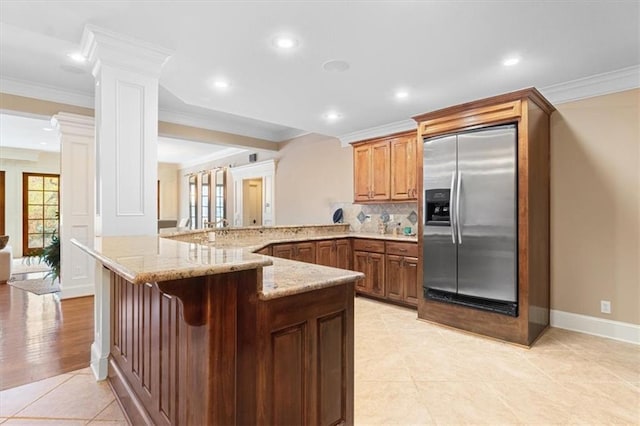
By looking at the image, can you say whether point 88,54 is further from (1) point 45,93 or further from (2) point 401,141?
(2) point 401,141

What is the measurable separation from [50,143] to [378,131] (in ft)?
26.2

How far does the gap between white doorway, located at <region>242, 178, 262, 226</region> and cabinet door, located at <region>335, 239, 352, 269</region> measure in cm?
354

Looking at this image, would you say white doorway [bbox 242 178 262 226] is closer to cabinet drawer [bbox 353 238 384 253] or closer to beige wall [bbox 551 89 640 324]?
cabinet drawer [bbox 353 238 384 253]

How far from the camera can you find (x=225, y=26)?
2.45 metres

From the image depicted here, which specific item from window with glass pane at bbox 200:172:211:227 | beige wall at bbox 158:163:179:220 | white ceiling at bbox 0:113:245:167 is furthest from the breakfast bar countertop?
beige wall at bbox 158:163:179:220

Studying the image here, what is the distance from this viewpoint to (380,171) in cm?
500

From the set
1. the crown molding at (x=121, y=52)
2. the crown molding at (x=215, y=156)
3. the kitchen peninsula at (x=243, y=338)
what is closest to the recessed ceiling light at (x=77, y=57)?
the crown molding at (x=121, y=52)

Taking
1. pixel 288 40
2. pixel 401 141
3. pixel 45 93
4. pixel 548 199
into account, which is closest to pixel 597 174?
pixel 548 199

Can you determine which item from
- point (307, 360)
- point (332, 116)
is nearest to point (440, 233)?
point (332, 116)

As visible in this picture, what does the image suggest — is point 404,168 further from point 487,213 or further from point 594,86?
point 594,86

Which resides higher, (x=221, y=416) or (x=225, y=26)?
(x=225, y=26)

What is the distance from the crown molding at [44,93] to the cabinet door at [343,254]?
4.05 meters

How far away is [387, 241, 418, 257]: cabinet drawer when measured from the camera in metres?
4.14

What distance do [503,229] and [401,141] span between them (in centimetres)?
210
